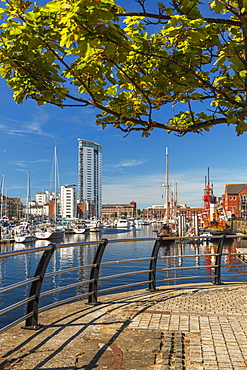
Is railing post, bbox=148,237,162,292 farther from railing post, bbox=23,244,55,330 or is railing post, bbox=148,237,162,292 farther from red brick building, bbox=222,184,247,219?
red brick building, bbox=222,184,247,219

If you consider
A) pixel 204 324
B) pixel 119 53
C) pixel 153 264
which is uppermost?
pixel 119 53

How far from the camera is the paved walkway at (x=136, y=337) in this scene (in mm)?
3787

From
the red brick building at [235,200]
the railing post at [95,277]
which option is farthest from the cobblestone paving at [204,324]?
the red brick building at [235,200]

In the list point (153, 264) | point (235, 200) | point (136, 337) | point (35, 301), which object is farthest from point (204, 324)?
point (235, 200)

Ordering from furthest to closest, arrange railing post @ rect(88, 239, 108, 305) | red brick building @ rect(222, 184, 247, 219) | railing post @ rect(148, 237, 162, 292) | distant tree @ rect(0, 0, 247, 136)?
red brick building @ rect(222, 184, 247, 219), railing post @ rect(148, 237, 162, 292), railing post @ rect(88, 239, 108, 305), distant tree @ rect(0, 0, 247, 136)

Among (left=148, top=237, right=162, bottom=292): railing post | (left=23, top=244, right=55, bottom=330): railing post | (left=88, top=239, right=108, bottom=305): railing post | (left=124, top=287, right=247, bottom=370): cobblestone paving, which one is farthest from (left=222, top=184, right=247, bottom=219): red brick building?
(left=23, top=244, right=55, bottom=330): railing post

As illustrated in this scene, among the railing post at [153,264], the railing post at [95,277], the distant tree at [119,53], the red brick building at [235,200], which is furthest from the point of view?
the red brick building at [235,200]

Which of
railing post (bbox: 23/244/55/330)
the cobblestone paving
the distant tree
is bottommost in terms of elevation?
the cobblestone paving

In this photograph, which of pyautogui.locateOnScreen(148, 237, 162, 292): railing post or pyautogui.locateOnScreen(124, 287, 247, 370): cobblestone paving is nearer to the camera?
pyautogui.locateOnScreen(124, 287, 247, 370): cobblestone paving

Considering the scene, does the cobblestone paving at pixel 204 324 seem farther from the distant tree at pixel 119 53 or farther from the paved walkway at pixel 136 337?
the distant tree at pixel 119 53

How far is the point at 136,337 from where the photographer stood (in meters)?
4.52

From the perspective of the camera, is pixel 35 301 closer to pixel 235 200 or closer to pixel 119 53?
pixel 119 53

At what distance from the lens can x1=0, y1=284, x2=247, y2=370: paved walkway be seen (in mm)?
3787

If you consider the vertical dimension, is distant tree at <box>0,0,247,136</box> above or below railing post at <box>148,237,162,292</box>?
above
